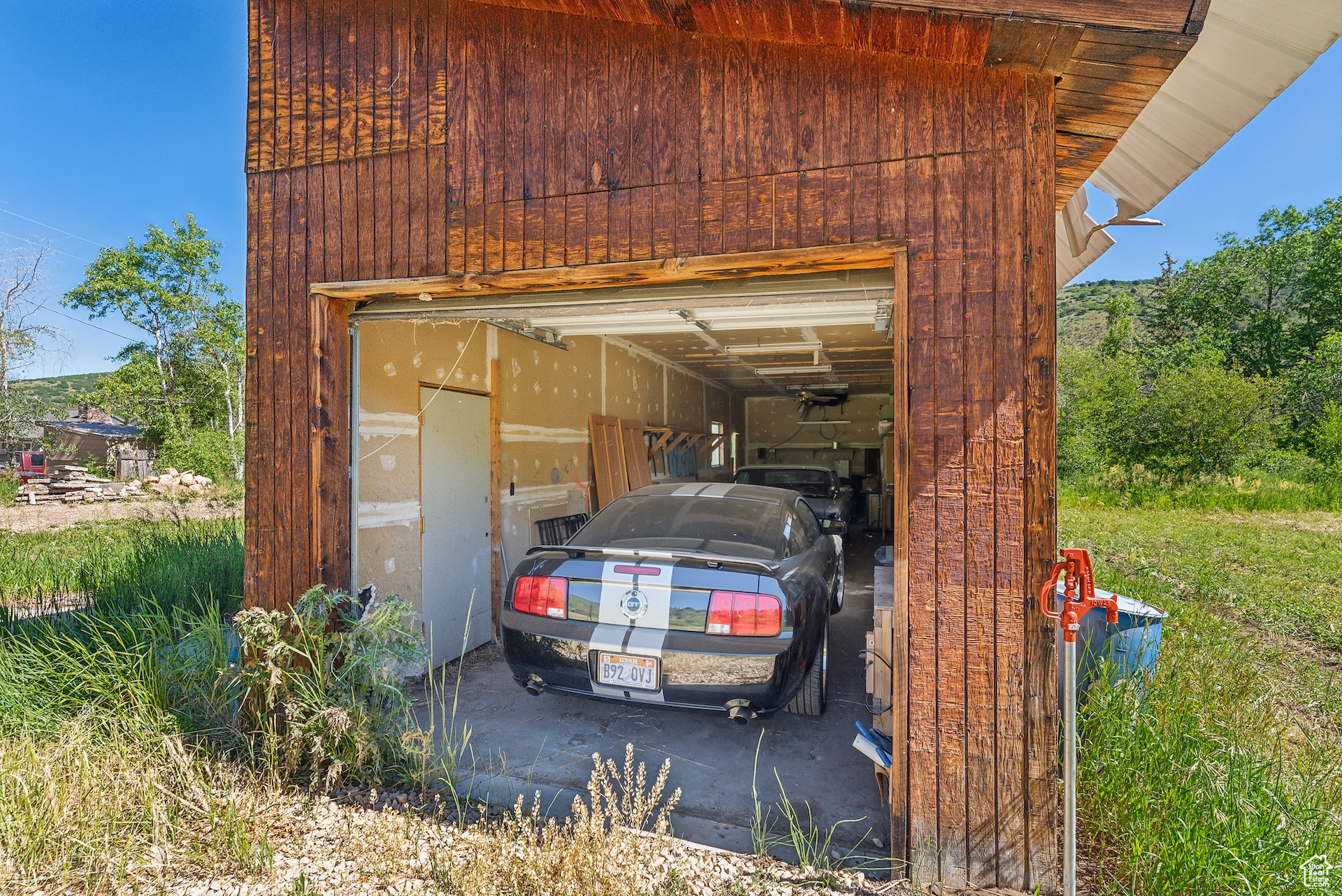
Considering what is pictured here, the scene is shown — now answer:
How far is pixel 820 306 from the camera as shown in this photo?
191 inches

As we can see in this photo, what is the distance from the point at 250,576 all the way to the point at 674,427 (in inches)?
297

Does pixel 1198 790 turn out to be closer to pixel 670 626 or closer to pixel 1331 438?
pixel 670 626

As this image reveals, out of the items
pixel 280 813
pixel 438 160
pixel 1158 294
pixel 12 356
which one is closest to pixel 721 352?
pixel 438 160

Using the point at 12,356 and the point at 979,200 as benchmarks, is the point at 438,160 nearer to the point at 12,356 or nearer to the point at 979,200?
the point at 979,200

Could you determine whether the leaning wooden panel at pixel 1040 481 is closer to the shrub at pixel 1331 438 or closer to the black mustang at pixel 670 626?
the black mustang at pixel 670 626

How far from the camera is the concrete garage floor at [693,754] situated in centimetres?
295

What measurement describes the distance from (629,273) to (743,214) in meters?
0.60

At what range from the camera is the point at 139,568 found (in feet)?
18.6

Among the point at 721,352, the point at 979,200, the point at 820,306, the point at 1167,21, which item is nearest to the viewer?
the point at 1167,21

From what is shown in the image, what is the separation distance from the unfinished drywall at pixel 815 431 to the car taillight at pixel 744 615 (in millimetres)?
9995

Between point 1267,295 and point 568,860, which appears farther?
point 1267,295

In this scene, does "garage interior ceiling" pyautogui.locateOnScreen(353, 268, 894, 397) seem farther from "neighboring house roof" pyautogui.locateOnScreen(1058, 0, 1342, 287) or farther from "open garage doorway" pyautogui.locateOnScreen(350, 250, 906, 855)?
"neighboring house roof" pyautogui.locateOnScreen(1058, 0, 1342, 287)

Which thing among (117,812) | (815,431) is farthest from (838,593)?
(815,431)

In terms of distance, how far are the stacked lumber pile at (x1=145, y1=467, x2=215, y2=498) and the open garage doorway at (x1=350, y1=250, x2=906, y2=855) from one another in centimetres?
1727
